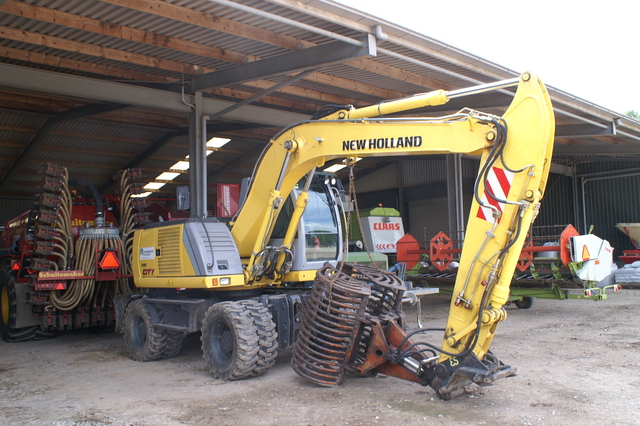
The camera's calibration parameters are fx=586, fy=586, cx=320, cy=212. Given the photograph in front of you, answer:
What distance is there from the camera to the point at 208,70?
11.0 m

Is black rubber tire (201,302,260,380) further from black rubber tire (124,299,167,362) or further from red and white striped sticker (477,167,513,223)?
red and white striped sticker (477,167,513,223)

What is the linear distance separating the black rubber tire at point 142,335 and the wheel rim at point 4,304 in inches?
116

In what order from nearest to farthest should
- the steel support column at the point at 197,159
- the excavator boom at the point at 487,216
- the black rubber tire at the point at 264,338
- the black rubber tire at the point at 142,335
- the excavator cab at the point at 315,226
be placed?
1. the excavator boom at the point at 487,216
2. the black rubber tire at the point at 264,338
3. the excavator cab at the point at 315,226
4. the black rubber tire at the point at 142,335
5. the steel support column at the point at 197,159

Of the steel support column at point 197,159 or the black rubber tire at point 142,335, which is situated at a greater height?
the steel support column at point 197,159

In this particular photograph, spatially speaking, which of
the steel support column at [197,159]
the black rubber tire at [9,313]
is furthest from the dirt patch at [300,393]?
the steel support column at [197,159]

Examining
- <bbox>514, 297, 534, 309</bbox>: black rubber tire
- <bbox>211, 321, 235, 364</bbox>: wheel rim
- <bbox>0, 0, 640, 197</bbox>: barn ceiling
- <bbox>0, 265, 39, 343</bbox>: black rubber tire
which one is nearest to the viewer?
<bbox>211, 321, 235, 364</bbox>: wheel rim

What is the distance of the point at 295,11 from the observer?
759 centimetres

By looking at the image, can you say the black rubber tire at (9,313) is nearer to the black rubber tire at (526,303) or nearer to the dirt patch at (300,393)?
the dirt patch at (300,393)

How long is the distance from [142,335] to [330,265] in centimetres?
320

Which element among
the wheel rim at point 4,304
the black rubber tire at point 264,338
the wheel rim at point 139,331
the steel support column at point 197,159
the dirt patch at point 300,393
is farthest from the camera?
the steel support column at point 197,159

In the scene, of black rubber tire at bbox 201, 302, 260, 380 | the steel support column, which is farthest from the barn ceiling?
black rubber tire at bbox 201, 302, 260, 380

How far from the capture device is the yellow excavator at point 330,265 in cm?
469

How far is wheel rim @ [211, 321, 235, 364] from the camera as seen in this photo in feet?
21.0

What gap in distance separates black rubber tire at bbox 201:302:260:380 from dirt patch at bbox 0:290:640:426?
0.15 meters
